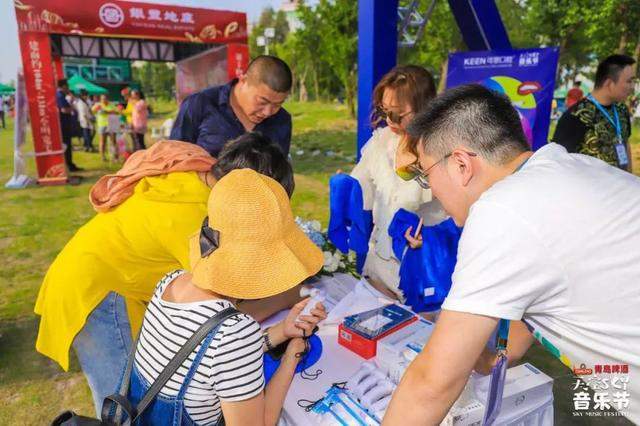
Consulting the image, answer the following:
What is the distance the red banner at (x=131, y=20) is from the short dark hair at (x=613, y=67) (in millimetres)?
8111

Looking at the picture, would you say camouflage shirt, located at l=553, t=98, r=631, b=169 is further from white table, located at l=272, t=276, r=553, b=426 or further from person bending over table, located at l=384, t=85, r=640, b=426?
person bending over table, located at l=384, t=85, r=640, b=426

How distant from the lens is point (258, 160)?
61.8 inches

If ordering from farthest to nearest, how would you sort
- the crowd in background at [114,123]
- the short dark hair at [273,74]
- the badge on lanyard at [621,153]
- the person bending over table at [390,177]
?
the crowd in background at [114,123] → the badge on lanyard at [621,153] → the short dark hair at [273,74] → the person bending over table at [390,177]

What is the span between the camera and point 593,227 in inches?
36.7

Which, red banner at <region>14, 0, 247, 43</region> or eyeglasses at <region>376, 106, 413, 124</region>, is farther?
red banner at <region>14, 0, 247, 43</region>

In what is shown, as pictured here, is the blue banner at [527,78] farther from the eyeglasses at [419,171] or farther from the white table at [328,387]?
the white table at [328,387]

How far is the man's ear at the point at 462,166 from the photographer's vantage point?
3.71 ft

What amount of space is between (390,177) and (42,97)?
26.1ft

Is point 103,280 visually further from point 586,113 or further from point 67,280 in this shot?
point 586,113

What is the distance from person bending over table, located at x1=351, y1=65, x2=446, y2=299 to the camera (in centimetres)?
230

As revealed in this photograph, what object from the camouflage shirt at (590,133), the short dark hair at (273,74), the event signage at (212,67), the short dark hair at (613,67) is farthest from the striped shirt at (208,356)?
the event signage at (212,67)

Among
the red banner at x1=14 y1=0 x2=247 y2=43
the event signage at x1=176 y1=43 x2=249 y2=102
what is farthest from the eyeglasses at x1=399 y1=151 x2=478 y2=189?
the red banner at x1=14 y1=0 x2=247 y2=43

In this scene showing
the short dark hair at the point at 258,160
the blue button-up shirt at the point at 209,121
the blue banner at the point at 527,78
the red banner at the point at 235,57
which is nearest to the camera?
the short dark hair at the point at 258,160

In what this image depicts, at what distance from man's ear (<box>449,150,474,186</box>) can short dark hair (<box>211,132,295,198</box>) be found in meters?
0.58
